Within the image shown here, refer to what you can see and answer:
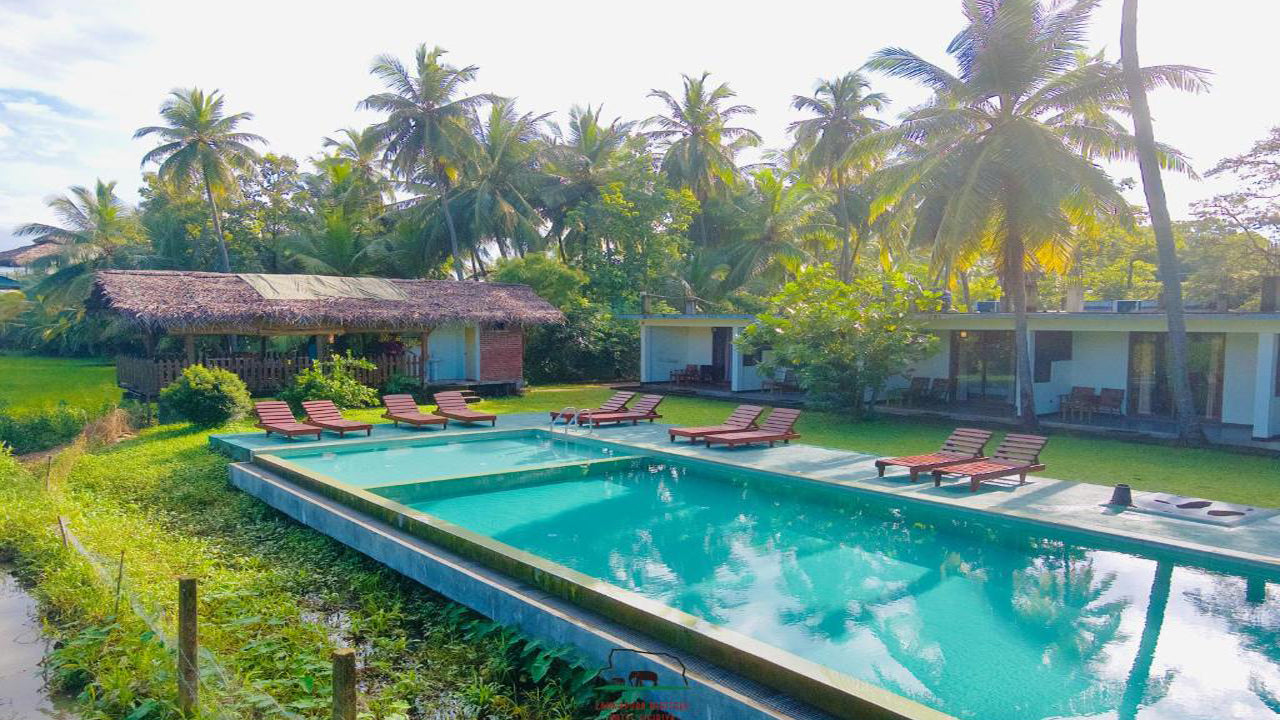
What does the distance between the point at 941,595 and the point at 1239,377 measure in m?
12.7

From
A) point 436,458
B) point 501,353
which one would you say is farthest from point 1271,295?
point 501,353

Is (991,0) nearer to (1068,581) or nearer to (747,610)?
(1068,581)

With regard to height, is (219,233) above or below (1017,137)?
below

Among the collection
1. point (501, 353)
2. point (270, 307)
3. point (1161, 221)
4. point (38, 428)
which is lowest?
point (38, 428)

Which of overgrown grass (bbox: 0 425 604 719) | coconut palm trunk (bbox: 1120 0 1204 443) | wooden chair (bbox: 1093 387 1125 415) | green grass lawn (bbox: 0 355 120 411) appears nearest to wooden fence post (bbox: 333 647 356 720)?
overgrown grass (bbox: 0 425 604 719)

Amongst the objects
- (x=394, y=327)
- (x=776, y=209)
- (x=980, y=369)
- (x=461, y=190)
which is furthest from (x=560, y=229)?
(x=980, y=369)

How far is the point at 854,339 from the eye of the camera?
707 inches

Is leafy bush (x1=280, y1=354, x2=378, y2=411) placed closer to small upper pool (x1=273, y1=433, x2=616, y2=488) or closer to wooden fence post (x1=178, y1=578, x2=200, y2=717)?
small upper pool (x1=273, y1=433, x2=616, y2=488)

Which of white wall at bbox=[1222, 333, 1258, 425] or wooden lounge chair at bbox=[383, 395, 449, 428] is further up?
white wall at bbox=[1222, 333, 1258, 425]

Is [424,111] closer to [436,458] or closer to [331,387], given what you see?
[331,387]

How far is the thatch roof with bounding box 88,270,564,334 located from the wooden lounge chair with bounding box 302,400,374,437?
437cm

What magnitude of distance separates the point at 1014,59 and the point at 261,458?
632 inches

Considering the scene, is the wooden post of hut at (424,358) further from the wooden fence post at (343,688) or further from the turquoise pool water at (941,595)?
the wooden fence post at (343,688)

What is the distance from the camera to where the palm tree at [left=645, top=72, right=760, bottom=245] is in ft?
116
